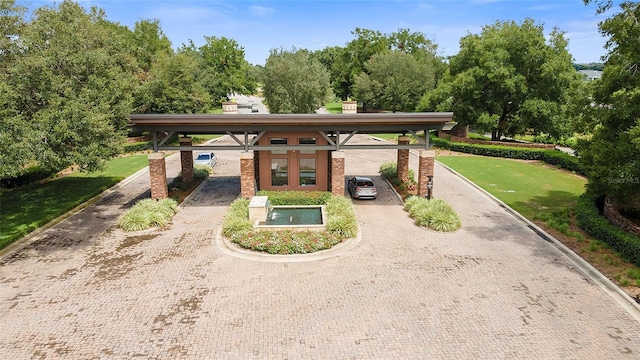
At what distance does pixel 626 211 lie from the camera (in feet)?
58.4

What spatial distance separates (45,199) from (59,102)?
362 inches

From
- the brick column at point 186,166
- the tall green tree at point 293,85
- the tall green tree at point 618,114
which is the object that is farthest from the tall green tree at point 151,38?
the tall green tree at point 618,114

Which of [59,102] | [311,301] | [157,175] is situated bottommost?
[311,301]

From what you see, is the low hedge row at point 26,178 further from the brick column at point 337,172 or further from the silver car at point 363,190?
the silver car at point 363,190

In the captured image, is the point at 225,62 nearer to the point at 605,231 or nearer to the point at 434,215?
the point at 434,215

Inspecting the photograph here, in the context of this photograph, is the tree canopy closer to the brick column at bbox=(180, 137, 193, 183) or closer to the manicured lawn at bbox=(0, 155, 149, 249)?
the manicured lawn at bbox=(0, 155, 149, 249)

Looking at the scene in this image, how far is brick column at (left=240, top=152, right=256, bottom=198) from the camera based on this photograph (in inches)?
810

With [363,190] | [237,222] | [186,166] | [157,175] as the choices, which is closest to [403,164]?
[363,190]

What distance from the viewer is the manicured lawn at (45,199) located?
17.4m

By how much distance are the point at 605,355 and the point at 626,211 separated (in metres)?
11.4

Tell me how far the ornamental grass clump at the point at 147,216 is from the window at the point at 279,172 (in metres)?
6.09

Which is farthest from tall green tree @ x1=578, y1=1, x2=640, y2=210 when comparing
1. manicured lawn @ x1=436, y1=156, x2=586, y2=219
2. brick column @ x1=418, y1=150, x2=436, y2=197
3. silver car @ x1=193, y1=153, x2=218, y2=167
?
silver car @ x1=193, y1=153, x2=218, y2=167

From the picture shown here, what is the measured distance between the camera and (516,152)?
35750 mm

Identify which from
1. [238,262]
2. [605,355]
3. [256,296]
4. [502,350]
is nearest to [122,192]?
[238,262]
